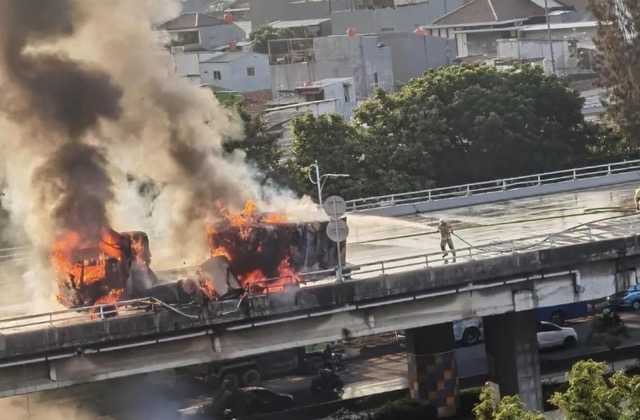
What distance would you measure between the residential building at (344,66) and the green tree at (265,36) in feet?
46.3

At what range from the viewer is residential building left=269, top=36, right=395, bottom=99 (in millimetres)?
90500

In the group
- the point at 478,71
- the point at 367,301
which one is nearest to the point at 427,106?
the point at 478,71

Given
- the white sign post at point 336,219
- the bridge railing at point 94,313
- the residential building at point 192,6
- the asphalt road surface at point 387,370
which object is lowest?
the asphalt road surface at point 387,370

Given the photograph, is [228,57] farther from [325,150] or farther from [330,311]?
[330,311]

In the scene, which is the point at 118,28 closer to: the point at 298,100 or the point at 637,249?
the point at 637,249

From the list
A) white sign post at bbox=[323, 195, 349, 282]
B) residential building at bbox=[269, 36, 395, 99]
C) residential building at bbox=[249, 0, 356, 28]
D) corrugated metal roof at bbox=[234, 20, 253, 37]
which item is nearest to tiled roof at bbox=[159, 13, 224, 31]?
residential building at bbox=[249, 0, 356, 28]

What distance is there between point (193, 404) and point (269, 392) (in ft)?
8.64

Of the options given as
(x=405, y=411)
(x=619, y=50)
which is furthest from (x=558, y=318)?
(x=619, y=50)

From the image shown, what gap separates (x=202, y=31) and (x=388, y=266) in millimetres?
75296

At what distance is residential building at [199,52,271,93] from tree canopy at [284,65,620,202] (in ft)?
104

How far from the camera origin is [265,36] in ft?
365

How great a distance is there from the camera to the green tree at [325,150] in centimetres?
5872

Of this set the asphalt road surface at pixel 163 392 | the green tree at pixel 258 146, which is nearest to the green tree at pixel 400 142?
the green tree at pixel 258 146

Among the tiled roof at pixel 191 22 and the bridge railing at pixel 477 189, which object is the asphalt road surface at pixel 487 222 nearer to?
the bridge railing at pixel 477 189
